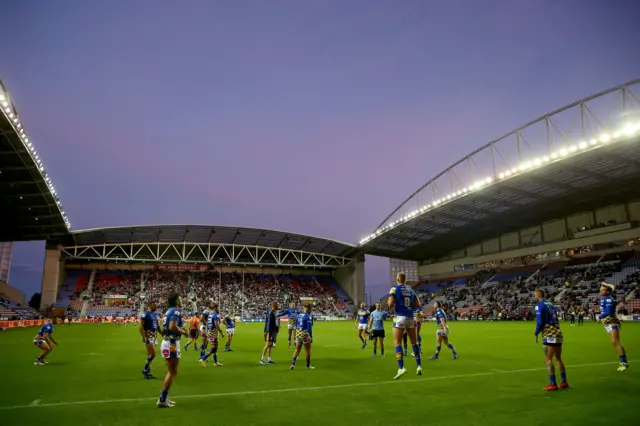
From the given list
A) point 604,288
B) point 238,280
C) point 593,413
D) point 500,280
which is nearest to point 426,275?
point 500,280

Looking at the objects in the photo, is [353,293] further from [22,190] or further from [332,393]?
[332,393]

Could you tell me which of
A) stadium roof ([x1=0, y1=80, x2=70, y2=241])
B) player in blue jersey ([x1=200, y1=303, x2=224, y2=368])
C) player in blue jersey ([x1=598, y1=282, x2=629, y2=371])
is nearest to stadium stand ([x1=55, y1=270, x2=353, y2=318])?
stadium roof ([x1=0, y1=80, x2=70, y2=241])

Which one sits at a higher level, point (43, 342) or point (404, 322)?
point (404, 322)

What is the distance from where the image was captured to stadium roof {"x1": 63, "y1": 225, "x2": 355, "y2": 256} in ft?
218

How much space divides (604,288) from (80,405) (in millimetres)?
13467

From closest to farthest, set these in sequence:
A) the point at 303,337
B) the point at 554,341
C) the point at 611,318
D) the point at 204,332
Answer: the point at 554,341 < the point at 611,318 < the point at 303,337 < the point at 204,332

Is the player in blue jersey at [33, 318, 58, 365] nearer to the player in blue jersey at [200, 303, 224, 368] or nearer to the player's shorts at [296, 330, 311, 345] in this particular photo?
the player in blue jersey at [200, 303, 224, 368]

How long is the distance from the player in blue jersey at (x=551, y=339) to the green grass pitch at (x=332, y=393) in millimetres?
332

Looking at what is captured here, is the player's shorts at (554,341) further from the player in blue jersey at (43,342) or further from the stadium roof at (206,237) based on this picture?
the stadium roof at (206,237)

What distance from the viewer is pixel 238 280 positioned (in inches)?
3162

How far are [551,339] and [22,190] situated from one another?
50.2 metres

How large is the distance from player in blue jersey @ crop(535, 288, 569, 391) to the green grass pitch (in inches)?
13.1

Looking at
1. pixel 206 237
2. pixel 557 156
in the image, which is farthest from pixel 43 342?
pixel 206 237

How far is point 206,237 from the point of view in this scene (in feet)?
238
